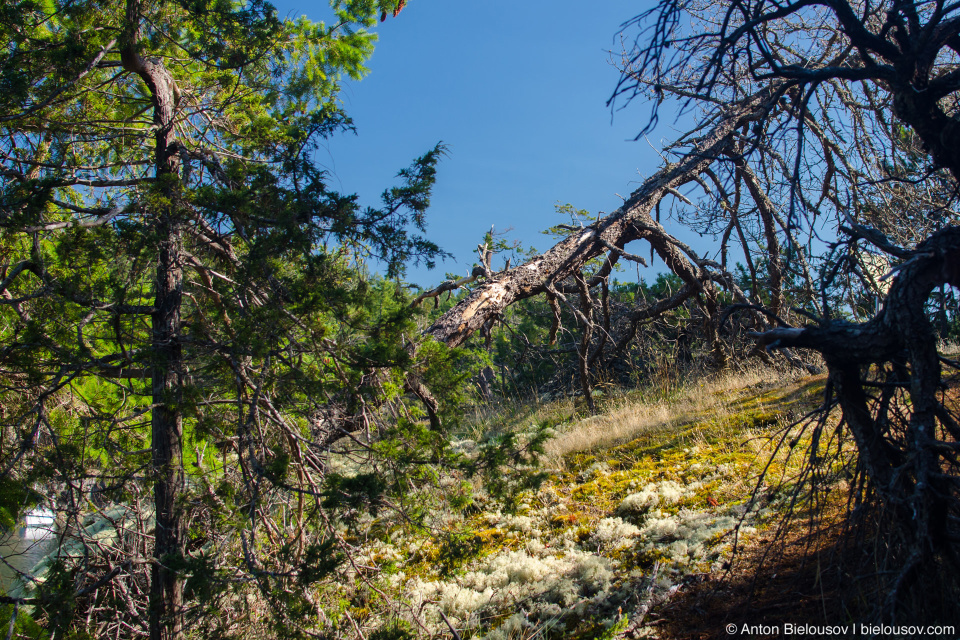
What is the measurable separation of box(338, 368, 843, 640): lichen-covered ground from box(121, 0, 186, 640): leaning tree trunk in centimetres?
136

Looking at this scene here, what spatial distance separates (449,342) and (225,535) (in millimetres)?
3116

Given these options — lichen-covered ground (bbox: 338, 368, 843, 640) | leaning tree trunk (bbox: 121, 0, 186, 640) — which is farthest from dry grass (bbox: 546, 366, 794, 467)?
leaning tree trunk (bbox: 121, 0, 186, 640)

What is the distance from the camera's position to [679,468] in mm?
5824

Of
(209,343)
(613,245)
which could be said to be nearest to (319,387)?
(209,343)

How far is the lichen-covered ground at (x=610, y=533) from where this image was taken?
3715mm

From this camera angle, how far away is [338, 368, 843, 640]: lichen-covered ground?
371cm

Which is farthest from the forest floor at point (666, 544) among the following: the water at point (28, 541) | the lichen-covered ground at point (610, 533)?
the water at point (28, 541)

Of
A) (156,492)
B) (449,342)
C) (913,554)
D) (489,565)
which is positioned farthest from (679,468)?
(156,492)

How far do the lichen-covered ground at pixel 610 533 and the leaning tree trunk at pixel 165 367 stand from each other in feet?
4.46

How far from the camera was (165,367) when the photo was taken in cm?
354

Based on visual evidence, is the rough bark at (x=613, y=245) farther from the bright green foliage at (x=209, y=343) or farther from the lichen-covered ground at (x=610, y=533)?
the bright green foliage at (x=209, y=343)

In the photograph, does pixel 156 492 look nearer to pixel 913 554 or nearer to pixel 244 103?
pixel 244 103

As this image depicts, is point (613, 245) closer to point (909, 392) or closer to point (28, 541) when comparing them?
point (909, 392)

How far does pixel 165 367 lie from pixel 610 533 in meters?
3.87
